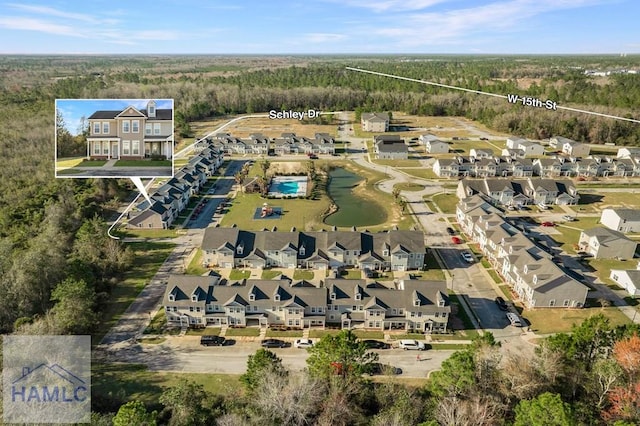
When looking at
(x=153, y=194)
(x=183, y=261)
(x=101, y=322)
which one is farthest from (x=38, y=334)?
(x=153, y=194)

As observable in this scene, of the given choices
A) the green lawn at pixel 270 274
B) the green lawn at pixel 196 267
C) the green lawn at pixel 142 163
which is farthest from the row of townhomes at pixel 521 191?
the green lawn at pixel 142 163

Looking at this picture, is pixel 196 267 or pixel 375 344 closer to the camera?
pixel 375 344

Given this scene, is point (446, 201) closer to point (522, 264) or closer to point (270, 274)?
point (522, 264)

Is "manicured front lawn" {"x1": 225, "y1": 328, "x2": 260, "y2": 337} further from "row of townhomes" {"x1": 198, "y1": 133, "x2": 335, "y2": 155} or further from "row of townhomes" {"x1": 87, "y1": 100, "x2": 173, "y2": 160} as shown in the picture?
"row of townhomes" {"x1": 198, "y1": 133, "x2": 335, "y2": 155}

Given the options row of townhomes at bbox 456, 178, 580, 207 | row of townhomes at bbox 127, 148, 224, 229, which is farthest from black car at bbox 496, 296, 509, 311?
row of townhomes at bbox 127, 148, 224, 229

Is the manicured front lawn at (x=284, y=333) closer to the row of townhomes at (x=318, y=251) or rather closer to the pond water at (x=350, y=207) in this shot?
the row of townhomes at (x=318, y=251)

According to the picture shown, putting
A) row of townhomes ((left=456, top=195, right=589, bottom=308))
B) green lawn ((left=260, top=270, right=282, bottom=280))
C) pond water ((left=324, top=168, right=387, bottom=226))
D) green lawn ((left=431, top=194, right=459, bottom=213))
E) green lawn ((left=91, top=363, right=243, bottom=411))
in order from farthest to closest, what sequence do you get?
green lawn ((left=431, top=194, right=459, bottom=213)) < pond water ((left=324, top=168, right=387, bottom=226)) < green lawn ((left=260, top=270, right=282, bottom=280)) < row of townhomes ((left=456, top=195, right=589, bottom=308)) < green lawn ((left=91, top=363, right=243, bottom=411))

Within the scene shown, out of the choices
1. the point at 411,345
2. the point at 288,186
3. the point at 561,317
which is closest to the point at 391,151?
the point at 288,186
